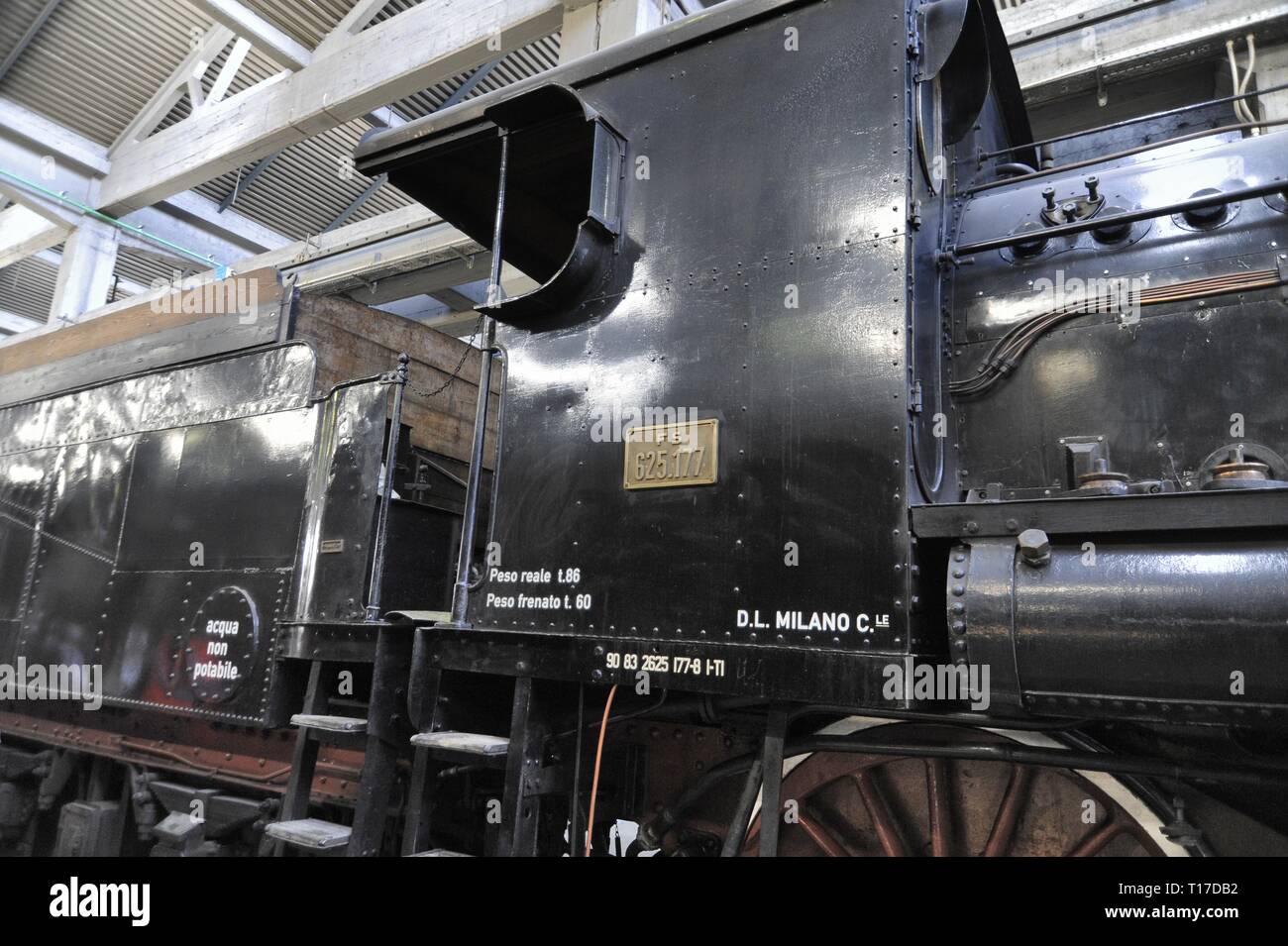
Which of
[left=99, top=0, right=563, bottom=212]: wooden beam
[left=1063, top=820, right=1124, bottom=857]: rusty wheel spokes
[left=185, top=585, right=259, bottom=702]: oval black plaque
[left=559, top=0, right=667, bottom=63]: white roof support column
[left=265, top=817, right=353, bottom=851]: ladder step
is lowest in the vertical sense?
[left=265, top=817, right=353, bottom=851]: ladder step

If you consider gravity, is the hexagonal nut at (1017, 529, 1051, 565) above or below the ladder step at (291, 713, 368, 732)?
above

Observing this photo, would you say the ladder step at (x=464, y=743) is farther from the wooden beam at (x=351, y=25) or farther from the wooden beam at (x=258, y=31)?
the wooden beam at (x=258, y=31)

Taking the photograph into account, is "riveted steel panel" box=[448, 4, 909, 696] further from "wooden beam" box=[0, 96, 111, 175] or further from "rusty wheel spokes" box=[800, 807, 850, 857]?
"wooden beam" box=[0, 96, 111, 175]

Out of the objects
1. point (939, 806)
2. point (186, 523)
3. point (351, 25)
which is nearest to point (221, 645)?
point (186, 523)

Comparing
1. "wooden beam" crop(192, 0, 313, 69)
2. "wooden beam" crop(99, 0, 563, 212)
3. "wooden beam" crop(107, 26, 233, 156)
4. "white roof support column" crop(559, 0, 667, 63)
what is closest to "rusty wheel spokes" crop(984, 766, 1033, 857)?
"white roof support column" crop(559, 0, 667, 63)

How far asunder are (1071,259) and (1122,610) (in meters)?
1.21

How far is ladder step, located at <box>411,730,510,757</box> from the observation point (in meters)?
2.50

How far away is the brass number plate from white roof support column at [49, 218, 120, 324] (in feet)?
32.4

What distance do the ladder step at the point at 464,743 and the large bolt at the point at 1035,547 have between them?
158 cm

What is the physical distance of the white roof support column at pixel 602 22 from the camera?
5.25 meters

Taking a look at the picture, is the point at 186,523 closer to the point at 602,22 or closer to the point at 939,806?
the point at 939,806

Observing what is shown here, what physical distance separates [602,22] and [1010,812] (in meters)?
5.10

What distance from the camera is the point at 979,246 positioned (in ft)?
8.17

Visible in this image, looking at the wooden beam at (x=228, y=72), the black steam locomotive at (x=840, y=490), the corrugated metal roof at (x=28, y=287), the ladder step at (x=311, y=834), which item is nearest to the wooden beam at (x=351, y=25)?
the wooden beam at (x=228, y=72)
